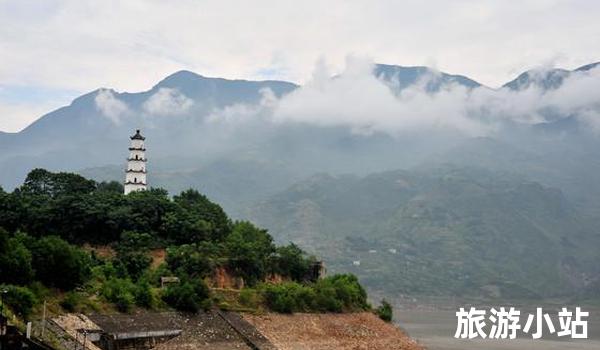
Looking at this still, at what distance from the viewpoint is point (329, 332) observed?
53375mm

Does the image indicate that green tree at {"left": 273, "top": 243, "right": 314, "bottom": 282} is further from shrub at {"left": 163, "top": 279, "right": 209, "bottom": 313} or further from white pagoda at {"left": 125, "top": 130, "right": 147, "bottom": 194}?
shrub at {"left": 163, "top": 279, "right": 209, "bottom": 313}

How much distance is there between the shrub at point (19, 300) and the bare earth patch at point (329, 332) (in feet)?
51.3

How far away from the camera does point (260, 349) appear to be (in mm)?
45344

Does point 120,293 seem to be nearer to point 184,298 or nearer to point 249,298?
point 184,298

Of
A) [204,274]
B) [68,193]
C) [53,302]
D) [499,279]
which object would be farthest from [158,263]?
[499,279]

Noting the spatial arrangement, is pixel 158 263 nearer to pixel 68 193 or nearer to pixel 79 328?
pixel 68 193

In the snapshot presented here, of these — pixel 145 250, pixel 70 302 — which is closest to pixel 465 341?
pixel 145 250

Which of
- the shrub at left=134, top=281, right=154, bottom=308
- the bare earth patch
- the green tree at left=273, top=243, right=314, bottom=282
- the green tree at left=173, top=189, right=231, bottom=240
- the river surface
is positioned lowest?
the river surface

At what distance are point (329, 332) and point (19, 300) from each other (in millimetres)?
22803

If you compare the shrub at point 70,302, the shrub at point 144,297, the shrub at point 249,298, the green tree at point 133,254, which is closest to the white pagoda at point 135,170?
the green tree at point 133,254

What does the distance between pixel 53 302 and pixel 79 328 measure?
8.94ft

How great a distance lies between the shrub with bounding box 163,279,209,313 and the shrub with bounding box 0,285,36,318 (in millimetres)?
10624

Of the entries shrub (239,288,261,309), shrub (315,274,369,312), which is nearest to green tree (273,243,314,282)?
shrub (315,274,369,312)

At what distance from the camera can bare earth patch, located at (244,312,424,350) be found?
49.2 meters
